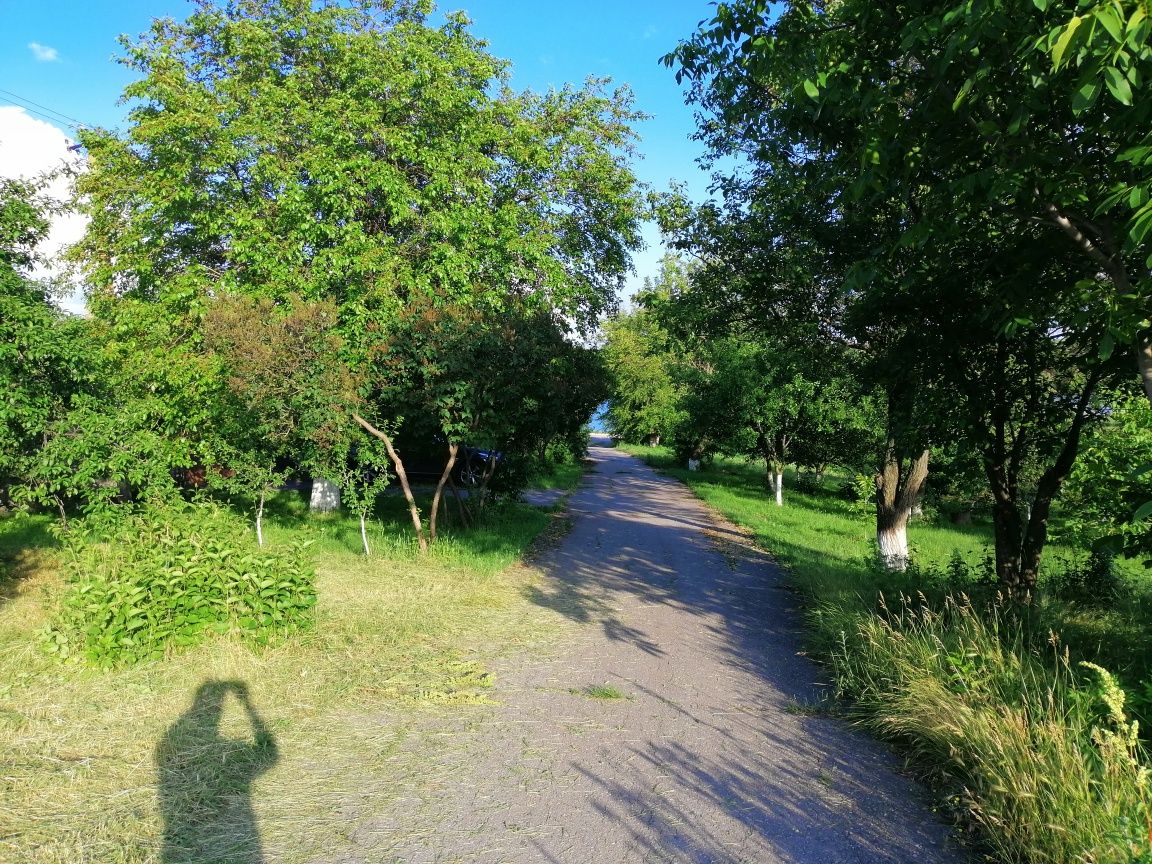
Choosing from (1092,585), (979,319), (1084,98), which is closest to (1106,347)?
(1084,98)

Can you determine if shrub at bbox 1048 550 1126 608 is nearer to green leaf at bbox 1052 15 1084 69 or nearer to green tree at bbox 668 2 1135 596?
green tree at bbox 668 2 1135 596

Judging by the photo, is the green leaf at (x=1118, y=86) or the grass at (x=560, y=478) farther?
the grass at (x=560, y=478)

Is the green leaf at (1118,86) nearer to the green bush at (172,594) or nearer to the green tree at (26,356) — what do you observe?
the green bush at (172,594)

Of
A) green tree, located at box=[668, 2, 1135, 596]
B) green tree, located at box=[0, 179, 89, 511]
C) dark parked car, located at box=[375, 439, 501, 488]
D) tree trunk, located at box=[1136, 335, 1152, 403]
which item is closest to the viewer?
tree trunk, located at box=[1136, 335, 1152, 403]

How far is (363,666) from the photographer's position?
555 centimetres

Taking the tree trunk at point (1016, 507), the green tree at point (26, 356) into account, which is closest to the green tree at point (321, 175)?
the green tree at point (26, 356)

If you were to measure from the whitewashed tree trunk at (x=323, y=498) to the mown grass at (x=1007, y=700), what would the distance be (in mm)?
10218

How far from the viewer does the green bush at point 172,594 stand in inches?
203

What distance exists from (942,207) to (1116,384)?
2.57 metres

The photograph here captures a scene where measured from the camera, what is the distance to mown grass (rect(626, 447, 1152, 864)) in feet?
9.50

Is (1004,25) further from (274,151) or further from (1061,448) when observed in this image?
(274,151)

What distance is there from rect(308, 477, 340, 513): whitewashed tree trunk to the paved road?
9.18m

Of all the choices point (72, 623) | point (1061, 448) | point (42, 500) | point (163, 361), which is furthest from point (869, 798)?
point (163, 361)

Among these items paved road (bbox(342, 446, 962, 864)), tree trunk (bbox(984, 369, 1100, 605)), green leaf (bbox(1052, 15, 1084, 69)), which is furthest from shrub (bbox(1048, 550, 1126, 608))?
green leaf (bbox(1052, 15, 1084, 69))
